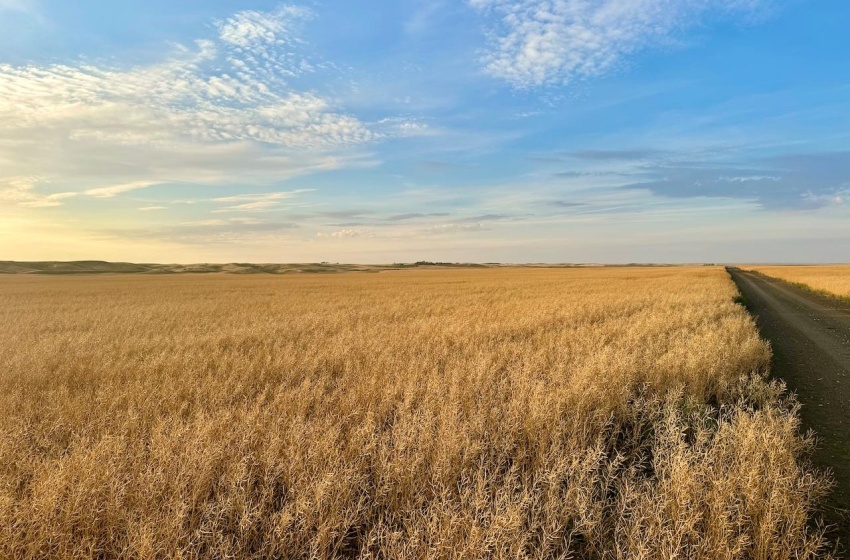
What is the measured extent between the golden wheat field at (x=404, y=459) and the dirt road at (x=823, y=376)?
0.32 metres

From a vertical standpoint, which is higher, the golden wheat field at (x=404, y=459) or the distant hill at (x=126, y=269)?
the distant hill at (x=126, y=269)

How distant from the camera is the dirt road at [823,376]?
5.29 m

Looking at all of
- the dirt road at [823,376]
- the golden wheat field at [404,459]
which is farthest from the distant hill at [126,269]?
the golden wheat field at [404,459]

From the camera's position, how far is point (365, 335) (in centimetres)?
1378

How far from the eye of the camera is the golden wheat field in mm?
3525

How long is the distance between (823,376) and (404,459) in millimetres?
10786

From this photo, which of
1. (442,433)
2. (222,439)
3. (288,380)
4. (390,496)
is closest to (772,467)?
(442,433)

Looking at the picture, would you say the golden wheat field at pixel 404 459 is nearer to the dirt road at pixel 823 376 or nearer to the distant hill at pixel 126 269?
the dirt road at pixel 823 376

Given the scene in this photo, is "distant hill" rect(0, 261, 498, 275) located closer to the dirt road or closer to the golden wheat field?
the dirt road

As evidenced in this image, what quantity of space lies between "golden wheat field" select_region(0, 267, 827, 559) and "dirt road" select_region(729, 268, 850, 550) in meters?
0.32

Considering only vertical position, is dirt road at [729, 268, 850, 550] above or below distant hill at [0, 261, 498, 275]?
below

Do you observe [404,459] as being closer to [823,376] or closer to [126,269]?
[823,376]

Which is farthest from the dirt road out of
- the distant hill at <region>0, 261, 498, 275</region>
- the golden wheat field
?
the distant hill at <region>0, 261, 498, 275</region>

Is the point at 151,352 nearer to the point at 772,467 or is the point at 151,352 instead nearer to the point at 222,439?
the point at 222,439
